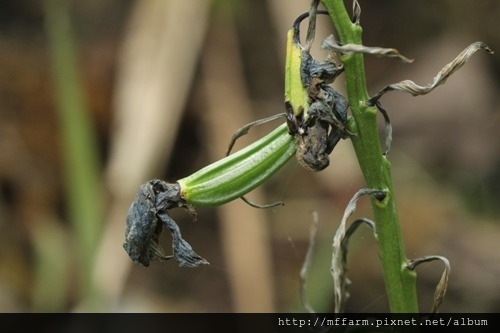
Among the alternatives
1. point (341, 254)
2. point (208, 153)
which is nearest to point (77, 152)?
point (208, 153)

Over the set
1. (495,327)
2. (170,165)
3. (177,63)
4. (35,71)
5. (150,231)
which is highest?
(35,71)

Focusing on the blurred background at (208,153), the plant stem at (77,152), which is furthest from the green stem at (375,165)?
the plant stem at (77,152)

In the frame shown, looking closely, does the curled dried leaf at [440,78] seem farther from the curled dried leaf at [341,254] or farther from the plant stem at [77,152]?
the plant stem at [77,152]

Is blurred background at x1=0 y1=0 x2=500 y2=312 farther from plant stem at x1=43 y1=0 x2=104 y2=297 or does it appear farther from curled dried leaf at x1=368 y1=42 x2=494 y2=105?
curled dried leaf at x1=368 y1=42 x2=494 y2=105

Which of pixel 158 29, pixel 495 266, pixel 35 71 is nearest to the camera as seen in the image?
pixel 495 266

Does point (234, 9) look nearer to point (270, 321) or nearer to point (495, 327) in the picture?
point (270, 321)

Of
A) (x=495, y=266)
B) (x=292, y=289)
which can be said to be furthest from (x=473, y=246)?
(x=292, y=289)
